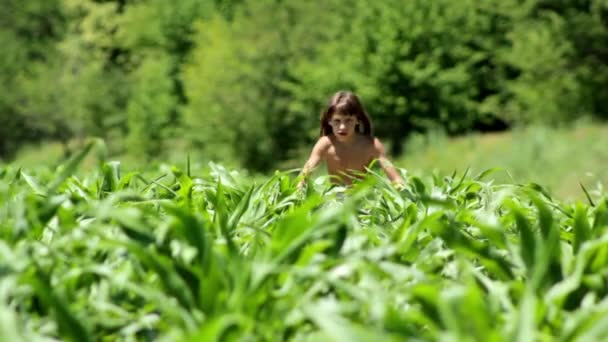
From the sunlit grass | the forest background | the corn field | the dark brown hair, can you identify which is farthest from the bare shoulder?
the forest background

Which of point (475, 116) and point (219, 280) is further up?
point (219, 280)

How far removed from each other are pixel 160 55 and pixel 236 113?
18740mm

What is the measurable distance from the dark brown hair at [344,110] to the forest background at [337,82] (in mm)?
18846

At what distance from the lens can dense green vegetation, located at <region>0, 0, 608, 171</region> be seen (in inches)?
1447

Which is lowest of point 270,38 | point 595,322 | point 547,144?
point 547,144

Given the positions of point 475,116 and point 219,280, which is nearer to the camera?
point 219,280

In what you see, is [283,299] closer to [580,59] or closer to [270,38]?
[580,59]

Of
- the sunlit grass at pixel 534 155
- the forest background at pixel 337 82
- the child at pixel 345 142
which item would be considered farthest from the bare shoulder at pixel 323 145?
the forest background at pixel 337 82

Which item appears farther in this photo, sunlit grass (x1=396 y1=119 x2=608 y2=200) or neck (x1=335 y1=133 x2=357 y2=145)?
sunlit grass (x1=396 y1=119 x2=608 y2=200)

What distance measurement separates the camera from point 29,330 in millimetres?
1665

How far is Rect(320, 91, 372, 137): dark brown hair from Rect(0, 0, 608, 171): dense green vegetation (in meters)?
29.0

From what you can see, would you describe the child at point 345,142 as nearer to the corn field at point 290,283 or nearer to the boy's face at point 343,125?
the boy's face at point 343,125

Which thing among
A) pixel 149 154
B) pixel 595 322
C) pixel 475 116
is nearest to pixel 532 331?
pixel 595 322

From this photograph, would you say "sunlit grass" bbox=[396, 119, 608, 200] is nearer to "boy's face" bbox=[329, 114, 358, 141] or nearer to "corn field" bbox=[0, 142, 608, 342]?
"boy's face" bbox=[329, 114, 358, 141]
